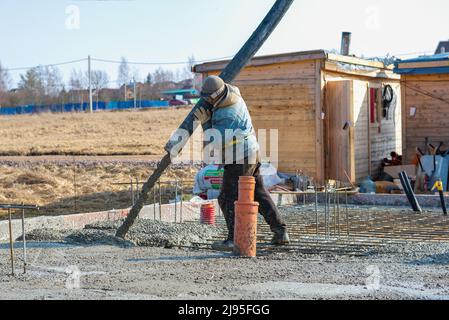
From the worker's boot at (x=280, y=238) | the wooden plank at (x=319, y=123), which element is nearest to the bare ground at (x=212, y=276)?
the worker's boot at (x=280, y=238)

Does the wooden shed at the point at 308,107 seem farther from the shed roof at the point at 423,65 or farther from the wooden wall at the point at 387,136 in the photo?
the wooden wall at the point at 387,136

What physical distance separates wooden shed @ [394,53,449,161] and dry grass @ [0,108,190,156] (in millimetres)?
13481

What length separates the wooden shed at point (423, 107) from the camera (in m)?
18.4

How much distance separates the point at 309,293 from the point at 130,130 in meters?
36.8

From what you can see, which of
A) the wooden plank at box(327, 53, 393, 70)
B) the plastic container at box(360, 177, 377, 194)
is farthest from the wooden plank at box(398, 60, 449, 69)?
the plastic container at box(360, 177, 377, 194)

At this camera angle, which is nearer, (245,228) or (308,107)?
(245,228)

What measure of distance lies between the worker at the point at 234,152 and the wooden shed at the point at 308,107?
744cm

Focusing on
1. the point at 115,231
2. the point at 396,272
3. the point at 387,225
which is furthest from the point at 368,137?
the point at 396,272

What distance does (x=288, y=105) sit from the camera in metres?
16.7

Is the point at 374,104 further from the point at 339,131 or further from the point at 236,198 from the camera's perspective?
the point at 236,198

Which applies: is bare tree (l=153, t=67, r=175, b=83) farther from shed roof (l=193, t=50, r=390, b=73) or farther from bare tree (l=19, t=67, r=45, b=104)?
shed roof (l=193, t=50, r=390, b=73)

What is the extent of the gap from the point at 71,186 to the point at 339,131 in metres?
8.06

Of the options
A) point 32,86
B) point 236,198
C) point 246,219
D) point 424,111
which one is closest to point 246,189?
point 246,219
